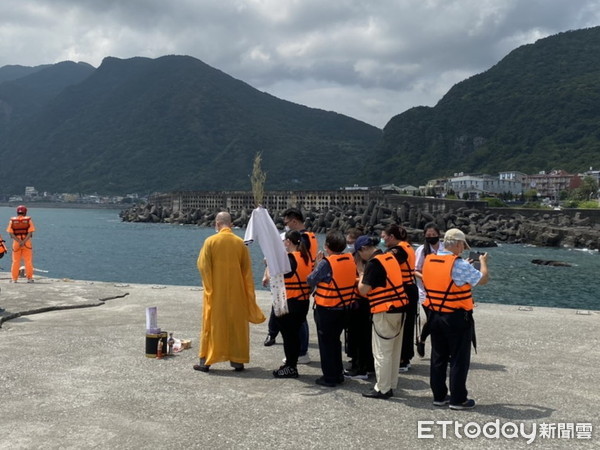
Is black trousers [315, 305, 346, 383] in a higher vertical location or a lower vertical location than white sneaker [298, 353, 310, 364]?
higher

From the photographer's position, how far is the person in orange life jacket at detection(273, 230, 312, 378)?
7078 millimetres

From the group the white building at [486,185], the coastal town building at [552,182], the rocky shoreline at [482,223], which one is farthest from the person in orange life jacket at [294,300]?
the white building at [486,185]

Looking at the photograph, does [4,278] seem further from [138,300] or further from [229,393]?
[229,393]

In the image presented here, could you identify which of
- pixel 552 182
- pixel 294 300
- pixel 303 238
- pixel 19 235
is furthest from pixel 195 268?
pixel 552 182

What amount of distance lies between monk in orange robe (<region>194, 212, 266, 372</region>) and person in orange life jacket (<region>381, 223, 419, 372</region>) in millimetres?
1923

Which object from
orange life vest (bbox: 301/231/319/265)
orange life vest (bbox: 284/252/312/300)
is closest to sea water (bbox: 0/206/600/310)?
orange life vest (bbox: 301/231/319/265)

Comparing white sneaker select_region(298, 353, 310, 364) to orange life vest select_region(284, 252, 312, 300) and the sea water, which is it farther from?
the sea water

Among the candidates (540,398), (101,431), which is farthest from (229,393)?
(540,398)

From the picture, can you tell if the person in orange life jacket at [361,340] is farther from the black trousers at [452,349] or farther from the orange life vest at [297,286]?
the black trousers at [452,349]

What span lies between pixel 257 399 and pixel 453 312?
237cm

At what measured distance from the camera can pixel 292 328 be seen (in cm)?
711

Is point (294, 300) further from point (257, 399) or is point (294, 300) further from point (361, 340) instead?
point (257, 399)

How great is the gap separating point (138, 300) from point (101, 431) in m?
8.01

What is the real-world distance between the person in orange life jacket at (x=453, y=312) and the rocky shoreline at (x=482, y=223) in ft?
131
